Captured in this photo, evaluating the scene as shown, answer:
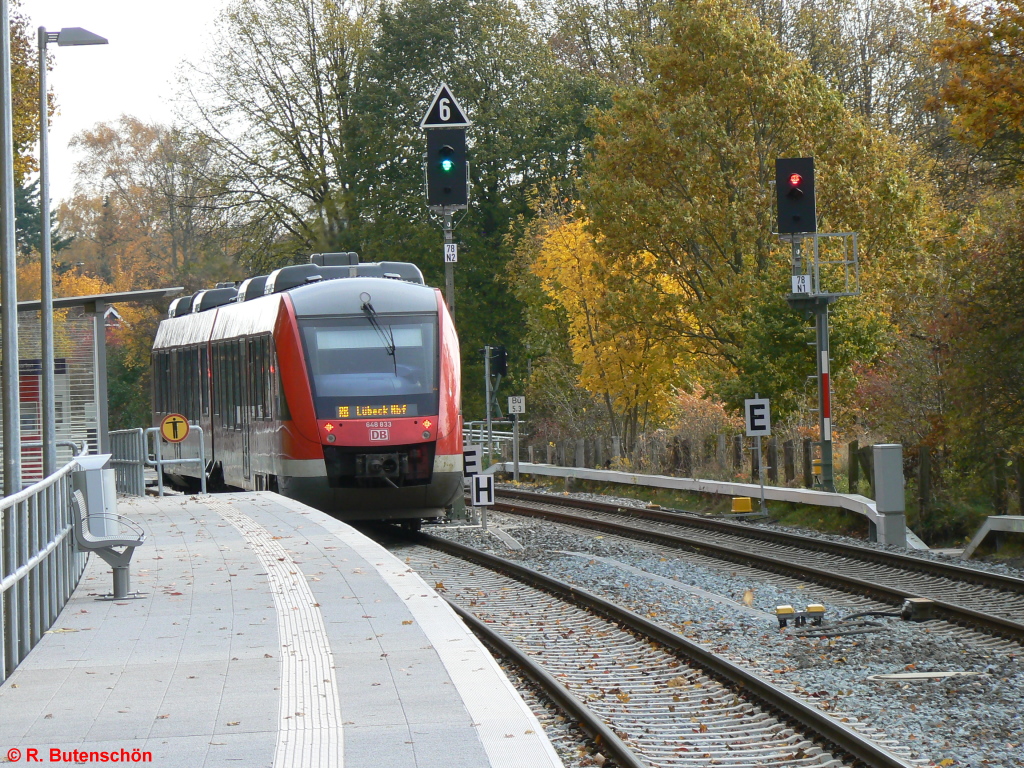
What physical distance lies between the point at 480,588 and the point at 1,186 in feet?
21.9

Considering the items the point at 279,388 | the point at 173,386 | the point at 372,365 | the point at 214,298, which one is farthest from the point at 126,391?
the point at 372,365

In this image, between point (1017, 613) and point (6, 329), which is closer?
point (1017, 613)

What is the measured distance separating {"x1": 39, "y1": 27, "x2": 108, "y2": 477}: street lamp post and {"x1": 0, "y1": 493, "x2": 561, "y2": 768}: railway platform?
259 inches

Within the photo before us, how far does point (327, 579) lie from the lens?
11.6 m

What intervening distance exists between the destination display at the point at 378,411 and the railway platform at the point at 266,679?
5.70 m

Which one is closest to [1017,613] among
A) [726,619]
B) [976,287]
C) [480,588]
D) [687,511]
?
[726,619]

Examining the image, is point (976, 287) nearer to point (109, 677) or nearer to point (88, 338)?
point (88, 338)

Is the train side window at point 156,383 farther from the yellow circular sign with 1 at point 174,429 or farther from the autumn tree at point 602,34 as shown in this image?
the autumn tree at point 602,34

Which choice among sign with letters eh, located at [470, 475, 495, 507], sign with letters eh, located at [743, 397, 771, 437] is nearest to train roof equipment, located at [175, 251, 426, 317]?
sign with letters eh, located at [470, 475, 495, 507]

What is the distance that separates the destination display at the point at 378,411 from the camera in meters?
18.2

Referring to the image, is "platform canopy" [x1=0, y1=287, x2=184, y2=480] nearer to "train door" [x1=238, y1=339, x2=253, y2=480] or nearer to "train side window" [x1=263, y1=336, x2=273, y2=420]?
"train door" [x1=238, y1=339, x2=253, y2=480]

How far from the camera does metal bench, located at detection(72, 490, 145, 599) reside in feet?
33.4

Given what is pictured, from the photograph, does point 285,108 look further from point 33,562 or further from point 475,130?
point 33,562

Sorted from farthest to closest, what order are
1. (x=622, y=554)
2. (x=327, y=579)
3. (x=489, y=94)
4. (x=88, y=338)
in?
(x=489, y=94), (x=88, y=338), (x=622, y=554), (x=327, y=579)
